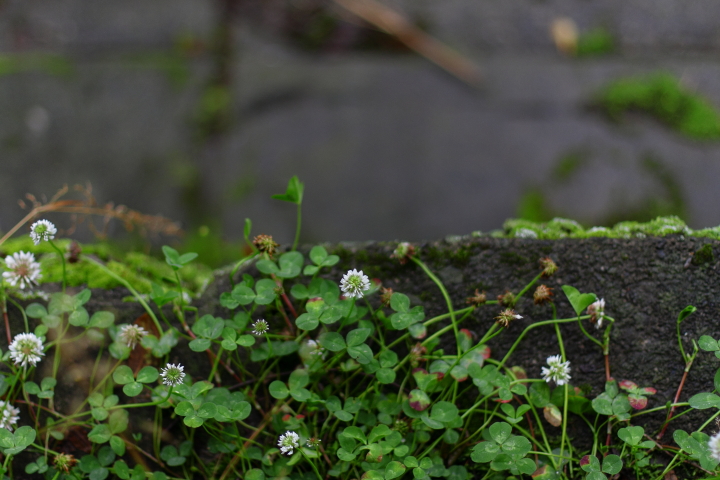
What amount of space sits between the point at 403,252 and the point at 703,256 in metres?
0.66

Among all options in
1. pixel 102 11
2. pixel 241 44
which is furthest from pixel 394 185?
pixel 102 11

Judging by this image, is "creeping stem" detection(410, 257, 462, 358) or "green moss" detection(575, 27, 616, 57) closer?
"creeping stem" detection(410, 257, 462, 358)

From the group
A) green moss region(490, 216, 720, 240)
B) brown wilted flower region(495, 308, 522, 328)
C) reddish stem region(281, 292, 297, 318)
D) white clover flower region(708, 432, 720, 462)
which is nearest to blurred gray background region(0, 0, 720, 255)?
green moss region(490, 216, 720, 240)

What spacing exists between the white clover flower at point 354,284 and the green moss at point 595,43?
193cm

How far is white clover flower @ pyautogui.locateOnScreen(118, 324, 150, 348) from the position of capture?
1.25 m

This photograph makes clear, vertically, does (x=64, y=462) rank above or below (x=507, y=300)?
below

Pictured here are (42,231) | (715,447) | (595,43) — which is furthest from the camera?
(595,43)

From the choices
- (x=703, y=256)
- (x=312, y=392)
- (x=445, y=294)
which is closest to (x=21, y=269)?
(x=312, y=392)

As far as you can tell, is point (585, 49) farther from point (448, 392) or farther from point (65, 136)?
point (65, 136)

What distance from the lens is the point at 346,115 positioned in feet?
8.09

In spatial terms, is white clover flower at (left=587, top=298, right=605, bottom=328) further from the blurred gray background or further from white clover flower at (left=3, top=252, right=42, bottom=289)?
white clover flower at (left=3, top=252, right=42, bottom=289)

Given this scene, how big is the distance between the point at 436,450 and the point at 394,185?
129 centimetres

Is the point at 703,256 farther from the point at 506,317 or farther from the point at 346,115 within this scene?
the point at 346,115

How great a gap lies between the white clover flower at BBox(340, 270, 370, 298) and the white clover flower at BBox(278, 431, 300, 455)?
29 centimetres
